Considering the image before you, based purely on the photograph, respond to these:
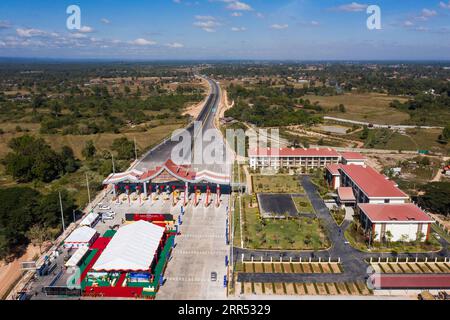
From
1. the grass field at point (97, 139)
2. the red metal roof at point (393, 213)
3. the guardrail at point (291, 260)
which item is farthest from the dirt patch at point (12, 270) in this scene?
the grass field at point (97, 139)

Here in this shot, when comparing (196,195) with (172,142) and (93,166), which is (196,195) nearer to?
(93,166)

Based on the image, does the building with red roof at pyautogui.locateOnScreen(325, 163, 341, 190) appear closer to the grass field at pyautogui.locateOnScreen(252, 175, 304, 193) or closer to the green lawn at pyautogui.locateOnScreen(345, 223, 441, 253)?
the grass field at pyautogui.locateOnScreen(252, 175, 304, 193)

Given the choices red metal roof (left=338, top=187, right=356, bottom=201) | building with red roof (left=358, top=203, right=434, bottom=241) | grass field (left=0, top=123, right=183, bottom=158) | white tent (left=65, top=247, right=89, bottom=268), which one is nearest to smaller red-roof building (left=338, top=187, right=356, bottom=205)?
red metal roof (left=338, top=187, right=356, bottom=201)

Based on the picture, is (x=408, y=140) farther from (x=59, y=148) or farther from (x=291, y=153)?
(x=59, y=148)

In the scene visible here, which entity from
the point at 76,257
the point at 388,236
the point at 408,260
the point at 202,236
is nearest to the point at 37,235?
the point at 76,257
